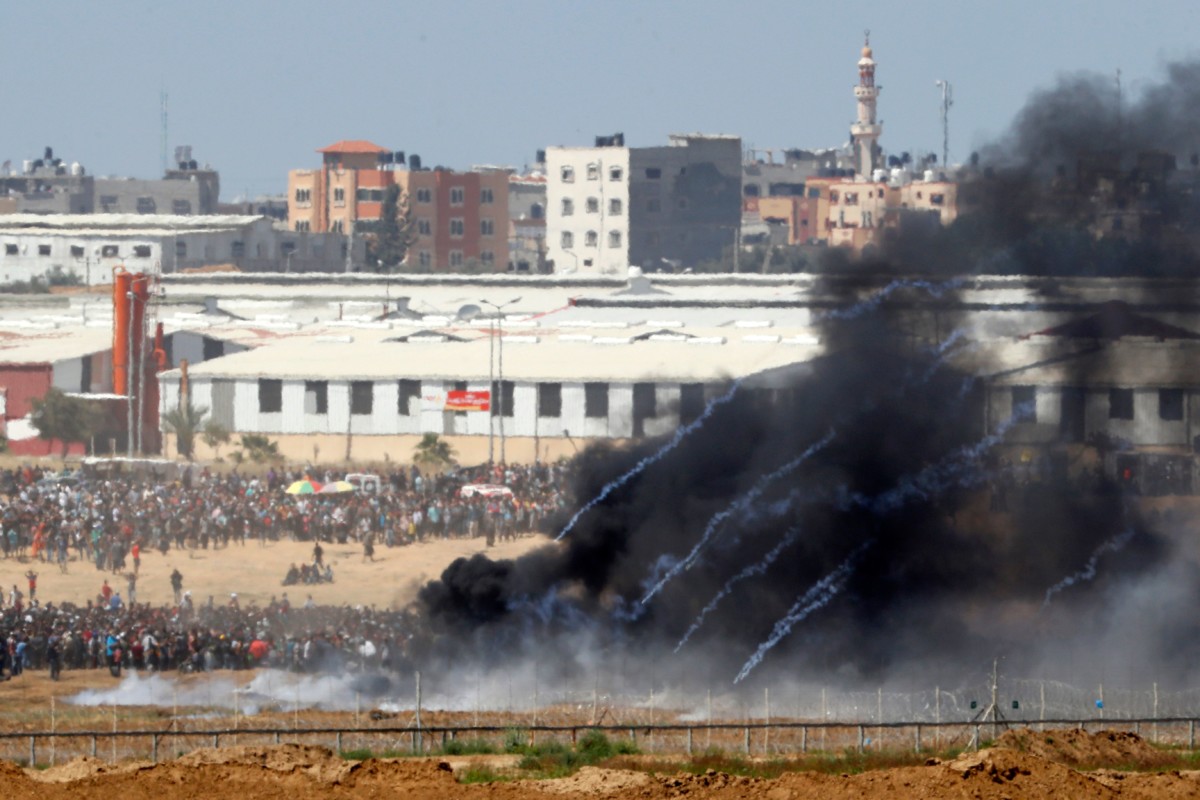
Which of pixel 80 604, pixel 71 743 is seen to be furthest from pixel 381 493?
pixel 71 743

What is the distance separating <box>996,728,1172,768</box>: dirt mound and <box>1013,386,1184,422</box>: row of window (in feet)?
67.0

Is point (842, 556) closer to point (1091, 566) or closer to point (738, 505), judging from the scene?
point (738, 505)

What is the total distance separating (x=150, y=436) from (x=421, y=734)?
181 feet

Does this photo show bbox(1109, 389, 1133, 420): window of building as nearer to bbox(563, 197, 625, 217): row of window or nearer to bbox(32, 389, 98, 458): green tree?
bbox(32, 389, 98, 458): green tree

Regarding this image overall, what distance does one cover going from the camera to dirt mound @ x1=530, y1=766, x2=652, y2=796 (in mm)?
36062

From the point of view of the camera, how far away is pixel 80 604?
62625 millimetres

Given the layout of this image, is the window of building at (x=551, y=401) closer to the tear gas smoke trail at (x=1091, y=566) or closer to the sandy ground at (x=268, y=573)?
the sandy ground at (x=268, y=573)

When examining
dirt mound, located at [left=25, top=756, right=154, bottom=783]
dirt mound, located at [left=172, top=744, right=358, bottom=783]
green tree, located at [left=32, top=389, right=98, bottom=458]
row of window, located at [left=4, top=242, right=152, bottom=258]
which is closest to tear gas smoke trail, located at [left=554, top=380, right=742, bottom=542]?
dirt mound, located at [left=172, top=744, right=358, bottom=783]

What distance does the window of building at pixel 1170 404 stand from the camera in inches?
2495

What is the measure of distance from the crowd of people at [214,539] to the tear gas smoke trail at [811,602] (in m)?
9.43

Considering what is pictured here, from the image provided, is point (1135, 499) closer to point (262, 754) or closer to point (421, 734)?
point (421, 734)

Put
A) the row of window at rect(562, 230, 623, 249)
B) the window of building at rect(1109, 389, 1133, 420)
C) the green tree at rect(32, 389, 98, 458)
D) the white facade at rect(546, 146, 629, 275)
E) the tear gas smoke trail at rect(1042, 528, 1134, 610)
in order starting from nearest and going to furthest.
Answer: the tear gas smoke trail at rect(1042, 528, 1134, 610) → the window of building at rect(1109, 389, 1133, 420) → the green tree at rect(32, 389, 98, 458) → the white facade at rect(546, 146, 629, 275) → the row of window at rect(562, 230, 623, 249)

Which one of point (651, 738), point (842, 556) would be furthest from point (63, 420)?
point (651, 738)

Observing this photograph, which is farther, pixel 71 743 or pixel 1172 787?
pixel 71 743
